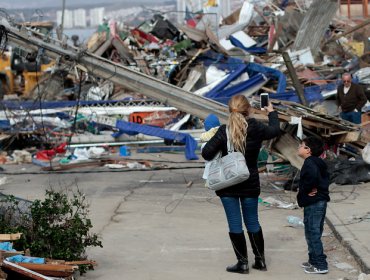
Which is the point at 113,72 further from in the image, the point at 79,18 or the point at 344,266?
the point at 79,18

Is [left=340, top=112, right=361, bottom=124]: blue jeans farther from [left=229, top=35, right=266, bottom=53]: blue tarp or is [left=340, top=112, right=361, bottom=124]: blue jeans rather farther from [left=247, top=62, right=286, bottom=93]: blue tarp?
[left=229, top=35, right=266, bottom=53]: blue tarp

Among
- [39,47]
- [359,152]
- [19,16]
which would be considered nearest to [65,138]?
[19,16]

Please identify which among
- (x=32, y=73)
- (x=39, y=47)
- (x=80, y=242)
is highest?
(x=39, y=47)

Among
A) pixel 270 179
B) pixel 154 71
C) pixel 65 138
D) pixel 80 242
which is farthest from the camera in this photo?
pixel 154 71

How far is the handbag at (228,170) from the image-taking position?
779 centimetres

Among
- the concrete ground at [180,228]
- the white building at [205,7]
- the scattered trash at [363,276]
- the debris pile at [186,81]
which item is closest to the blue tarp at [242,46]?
the debris pile at [186,81]

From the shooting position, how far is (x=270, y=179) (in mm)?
14117

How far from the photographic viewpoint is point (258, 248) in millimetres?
8234

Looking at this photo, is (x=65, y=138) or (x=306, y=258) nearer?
(x=306, y=258)

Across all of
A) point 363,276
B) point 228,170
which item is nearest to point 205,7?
point 228,170

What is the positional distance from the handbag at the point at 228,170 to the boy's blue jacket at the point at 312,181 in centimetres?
60

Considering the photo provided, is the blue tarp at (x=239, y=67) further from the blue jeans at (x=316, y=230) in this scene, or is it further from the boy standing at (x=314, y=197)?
the blue jeans at (x=316, y=230)

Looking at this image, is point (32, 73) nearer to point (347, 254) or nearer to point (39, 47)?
point (39, 47)

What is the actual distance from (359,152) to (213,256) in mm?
Result: 5607
